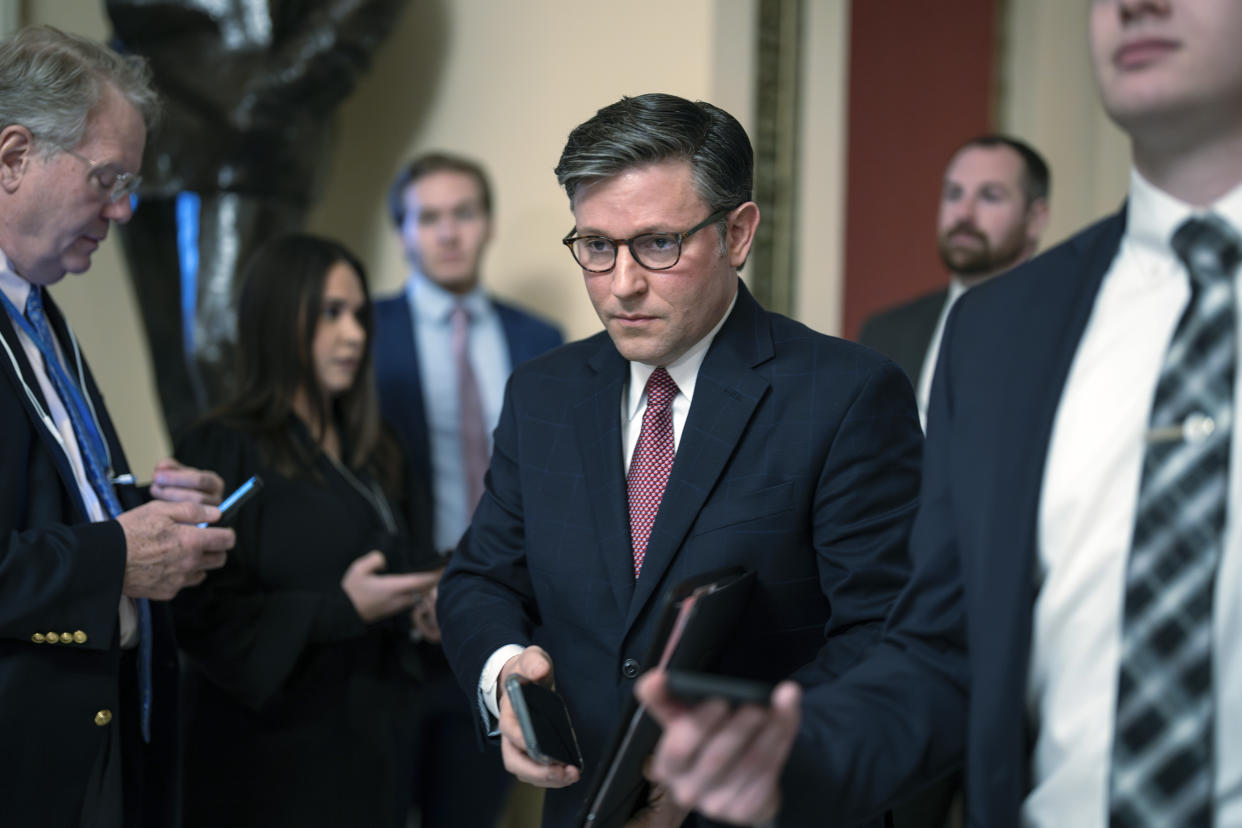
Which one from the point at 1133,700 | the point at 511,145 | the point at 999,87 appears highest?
the point at 999,87

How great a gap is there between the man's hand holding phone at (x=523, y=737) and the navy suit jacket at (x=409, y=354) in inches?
78.2

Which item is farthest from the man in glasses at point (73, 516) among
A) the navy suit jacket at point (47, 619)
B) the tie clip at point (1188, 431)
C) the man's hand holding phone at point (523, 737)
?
the tie clip at point (1188, 431)

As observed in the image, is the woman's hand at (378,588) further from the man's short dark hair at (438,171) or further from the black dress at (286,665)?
the man's short dark hair at (438,171)

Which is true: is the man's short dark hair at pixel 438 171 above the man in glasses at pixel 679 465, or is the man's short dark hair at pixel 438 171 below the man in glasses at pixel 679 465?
above

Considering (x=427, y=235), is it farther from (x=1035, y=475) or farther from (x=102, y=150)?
(x=1035, y=475)

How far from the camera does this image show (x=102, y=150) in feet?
7.07

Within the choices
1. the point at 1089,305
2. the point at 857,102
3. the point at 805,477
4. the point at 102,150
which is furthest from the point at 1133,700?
the point at 857,102

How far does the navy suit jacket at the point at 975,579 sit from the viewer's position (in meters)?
1.28

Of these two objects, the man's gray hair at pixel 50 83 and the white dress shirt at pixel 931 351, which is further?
the white dress shirt at pixel 931 351

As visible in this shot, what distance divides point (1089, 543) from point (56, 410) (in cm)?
172

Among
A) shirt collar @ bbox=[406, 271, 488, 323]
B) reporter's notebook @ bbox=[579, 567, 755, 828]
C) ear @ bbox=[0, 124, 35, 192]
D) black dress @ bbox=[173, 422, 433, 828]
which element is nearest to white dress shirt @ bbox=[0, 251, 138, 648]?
ear @ bbox=[0, 124, 35, 192]

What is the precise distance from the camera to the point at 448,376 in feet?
13.1

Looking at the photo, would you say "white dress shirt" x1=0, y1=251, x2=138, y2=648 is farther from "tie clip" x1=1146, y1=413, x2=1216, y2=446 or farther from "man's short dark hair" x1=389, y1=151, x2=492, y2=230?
"man's short dark hair" x1=389, y1=151, x2=492, y2=230

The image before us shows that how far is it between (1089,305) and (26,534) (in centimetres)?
161
